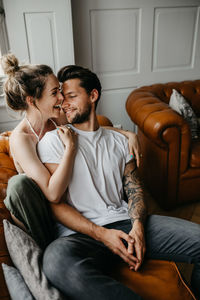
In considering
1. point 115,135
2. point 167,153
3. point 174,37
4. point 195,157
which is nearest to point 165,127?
point 167,153

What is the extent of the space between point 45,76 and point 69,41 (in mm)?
999

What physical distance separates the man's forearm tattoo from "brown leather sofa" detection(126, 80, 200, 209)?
541 mm

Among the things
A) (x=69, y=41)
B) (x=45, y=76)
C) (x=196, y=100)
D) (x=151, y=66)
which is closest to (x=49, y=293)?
(x=45, y=76)

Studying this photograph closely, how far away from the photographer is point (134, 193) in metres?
1.21

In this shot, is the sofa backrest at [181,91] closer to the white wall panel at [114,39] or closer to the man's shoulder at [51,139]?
the white wall panel at [114,39]

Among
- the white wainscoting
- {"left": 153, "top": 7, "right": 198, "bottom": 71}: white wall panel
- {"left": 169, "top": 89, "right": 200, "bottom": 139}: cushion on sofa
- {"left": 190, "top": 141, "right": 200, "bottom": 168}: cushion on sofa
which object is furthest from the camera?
{"left": 153, "top": 7, "right": 198, "bottom": 71}: white wall panel

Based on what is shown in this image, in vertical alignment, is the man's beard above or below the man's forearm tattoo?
above

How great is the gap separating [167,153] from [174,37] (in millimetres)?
1496

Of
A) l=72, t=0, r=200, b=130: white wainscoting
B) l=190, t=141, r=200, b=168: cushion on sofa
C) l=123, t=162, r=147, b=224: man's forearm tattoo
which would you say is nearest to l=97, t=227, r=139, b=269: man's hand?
l=123, t=162, r=147, b=224: man's forearm tattoo

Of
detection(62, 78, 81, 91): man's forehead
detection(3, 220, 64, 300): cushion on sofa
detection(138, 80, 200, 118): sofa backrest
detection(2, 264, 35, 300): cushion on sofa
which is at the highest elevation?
detection(62, 78, 81, 91): man's forehead

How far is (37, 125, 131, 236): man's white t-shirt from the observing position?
3.65ft

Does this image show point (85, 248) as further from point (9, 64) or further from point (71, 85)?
point (9, 64)

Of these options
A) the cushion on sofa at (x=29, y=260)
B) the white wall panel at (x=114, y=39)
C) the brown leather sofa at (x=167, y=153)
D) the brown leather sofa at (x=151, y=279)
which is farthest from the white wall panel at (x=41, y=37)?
the cushion on sofa at (x=29, y=260)

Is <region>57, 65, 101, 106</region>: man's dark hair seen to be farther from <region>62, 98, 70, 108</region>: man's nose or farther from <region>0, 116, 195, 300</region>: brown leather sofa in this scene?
<region>0, 116, 195, 300</region>: brown leather sofa
